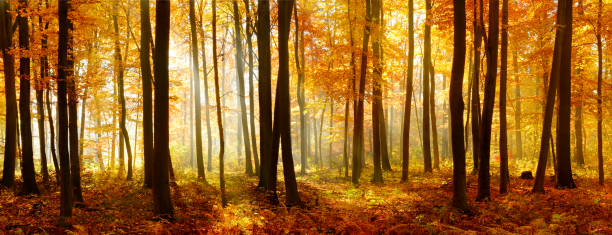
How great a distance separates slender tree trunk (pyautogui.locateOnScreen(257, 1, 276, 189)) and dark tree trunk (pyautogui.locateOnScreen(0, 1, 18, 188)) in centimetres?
746

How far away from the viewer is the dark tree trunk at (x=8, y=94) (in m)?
11.0

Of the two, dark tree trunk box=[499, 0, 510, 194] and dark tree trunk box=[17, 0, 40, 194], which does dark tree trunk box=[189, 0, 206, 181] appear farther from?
dark tree trunk box=[499, 0, 510, 194]

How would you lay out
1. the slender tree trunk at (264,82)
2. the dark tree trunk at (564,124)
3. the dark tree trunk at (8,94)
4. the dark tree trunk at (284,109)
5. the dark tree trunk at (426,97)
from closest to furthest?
the dark tree trunk at (284,109), the dark tree trunk at (8,94), the slender tree trunk at (264,82), the dark tree trunk at (564,124), the dark tree trunk at (426,97)

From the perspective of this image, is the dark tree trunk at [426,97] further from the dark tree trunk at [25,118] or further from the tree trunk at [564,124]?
the dark tree trunk at [25,118]

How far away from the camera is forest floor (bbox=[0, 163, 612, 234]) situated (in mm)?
8133

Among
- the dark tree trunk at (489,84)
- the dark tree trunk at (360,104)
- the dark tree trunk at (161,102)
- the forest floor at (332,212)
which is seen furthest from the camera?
the dark tree trunk at (360,104)

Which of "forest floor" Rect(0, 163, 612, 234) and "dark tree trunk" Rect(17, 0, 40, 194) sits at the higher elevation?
"dark tree trunk" Rect(17, 0, 40, 194)

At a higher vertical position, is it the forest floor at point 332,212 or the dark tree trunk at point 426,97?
the dark tree trunk at point 426,97

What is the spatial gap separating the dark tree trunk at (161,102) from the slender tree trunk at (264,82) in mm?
3326

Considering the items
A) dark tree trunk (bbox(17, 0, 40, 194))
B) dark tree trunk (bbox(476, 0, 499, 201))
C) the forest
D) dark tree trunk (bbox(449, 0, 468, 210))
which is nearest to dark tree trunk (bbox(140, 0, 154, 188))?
the forest

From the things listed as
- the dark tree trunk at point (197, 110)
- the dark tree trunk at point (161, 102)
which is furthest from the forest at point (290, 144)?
the dark tree trunk at point (197, 110)

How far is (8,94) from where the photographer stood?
11266 mm

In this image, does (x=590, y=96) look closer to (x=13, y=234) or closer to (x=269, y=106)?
(x=269, y=106)

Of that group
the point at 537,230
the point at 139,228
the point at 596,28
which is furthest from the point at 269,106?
the point at 596,28
